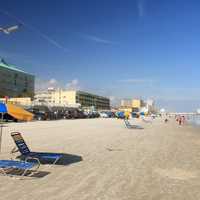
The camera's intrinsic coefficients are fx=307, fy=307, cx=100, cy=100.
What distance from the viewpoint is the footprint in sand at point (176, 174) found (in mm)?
8656

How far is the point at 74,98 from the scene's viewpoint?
158m

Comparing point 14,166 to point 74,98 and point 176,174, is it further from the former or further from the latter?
point 74,98

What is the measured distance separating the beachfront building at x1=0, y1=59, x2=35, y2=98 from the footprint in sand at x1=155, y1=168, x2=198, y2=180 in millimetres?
112455

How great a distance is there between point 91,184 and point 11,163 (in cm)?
240

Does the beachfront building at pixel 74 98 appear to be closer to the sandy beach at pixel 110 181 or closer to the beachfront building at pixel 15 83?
the beachfront building at pixel 15 83

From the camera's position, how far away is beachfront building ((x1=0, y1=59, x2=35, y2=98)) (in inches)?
4858

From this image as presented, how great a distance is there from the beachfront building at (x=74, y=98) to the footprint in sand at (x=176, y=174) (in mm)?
136896

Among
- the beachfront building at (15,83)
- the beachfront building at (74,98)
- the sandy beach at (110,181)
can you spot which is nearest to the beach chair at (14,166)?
the sandy beach at (110,181)

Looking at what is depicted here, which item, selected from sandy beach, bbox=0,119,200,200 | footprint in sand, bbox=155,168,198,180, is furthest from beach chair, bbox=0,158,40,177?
footprint in sand, bbox=155,168,198,180

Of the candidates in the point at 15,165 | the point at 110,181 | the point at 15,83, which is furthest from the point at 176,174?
the point at 15,83

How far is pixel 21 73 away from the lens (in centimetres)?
13725

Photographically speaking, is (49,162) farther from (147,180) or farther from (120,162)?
(147,180)

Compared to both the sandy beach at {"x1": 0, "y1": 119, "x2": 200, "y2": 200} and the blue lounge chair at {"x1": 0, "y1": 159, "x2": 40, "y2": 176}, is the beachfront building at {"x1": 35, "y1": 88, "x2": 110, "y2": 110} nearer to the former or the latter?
the sandy beach at {"x1": 0, "y1": 119, "x2": 200, "y2": 200}

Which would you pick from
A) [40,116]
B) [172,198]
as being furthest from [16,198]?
[40,116]
